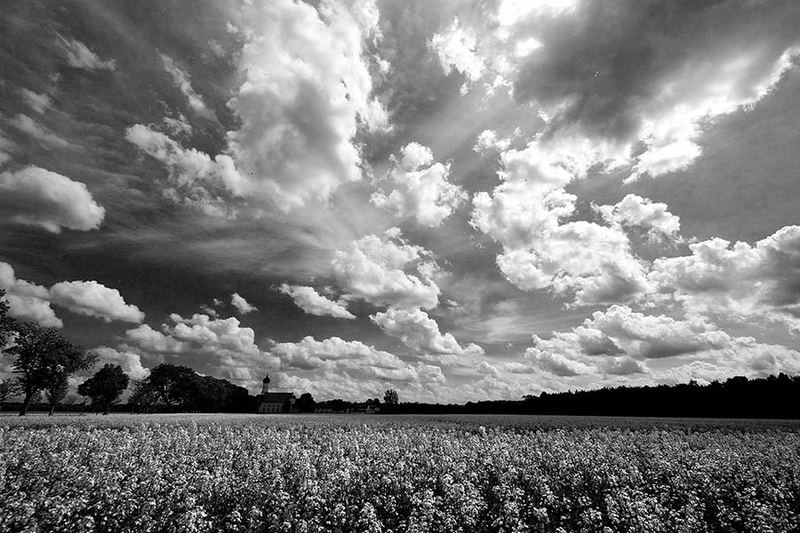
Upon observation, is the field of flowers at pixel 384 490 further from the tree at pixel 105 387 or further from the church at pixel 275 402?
the church at pixel 275 402

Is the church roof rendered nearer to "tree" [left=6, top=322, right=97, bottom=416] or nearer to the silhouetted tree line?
the silhouetted tree line

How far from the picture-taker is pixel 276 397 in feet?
627

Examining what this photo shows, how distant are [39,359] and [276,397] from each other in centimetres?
14139

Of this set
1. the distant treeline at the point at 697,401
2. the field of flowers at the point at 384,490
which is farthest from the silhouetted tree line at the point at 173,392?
the field of flowers at the point at 384,490

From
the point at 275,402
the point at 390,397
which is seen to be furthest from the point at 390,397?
the point at 275,402

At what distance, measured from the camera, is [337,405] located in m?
179

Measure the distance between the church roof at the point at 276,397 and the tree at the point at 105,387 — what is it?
8727 centimetres

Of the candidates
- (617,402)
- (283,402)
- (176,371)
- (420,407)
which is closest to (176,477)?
(617,402)

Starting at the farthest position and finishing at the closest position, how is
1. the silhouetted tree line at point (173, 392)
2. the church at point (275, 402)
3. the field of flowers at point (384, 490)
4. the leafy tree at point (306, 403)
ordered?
the church at point (275, 402) < the leafy tree at point (306, 403) < the silhouetted tree line at point (173, 392) < the field of flowers at point (384, 490)

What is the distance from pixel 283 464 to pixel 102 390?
118862 millimetres

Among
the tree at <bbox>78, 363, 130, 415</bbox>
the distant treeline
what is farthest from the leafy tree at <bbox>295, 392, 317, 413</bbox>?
the distant treeline

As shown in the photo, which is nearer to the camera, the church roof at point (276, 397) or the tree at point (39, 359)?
the tree at point (39, 359)

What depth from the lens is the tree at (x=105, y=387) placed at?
102 metres

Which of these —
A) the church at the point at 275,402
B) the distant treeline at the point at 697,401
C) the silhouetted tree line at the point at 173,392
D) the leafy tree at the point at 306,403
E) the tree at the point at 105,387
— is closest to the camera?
the distant treeline at the point at 697,401
